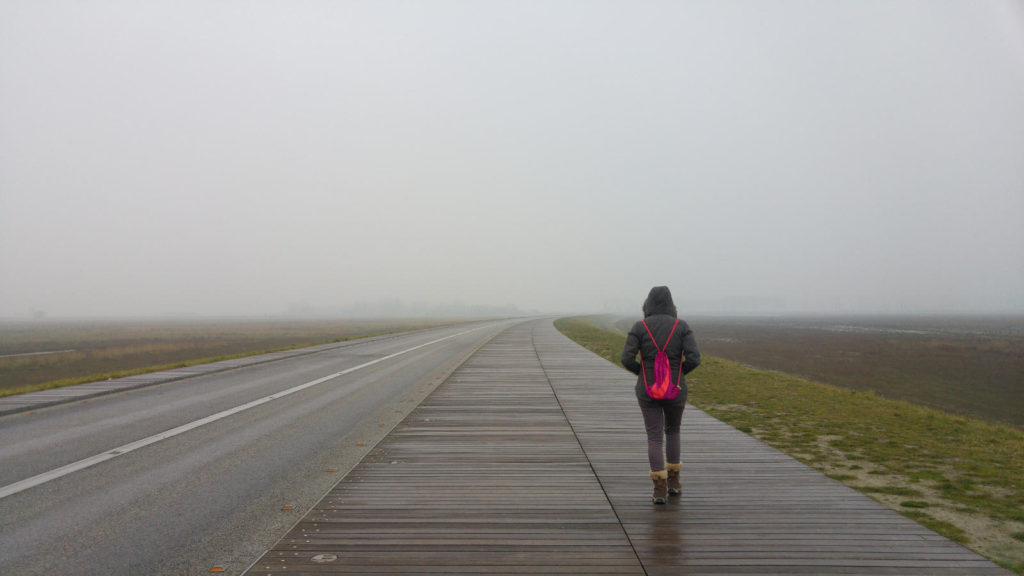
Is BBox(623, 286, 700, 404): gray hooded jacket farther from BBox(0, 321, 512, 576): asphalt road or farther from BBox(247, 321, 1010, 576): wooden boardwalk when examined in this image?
BBox(0, 321, 512, 576): asphalt road

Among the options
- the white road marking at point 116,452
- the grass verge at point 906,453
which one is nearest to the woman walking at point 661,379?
the grass verge at point 906,453

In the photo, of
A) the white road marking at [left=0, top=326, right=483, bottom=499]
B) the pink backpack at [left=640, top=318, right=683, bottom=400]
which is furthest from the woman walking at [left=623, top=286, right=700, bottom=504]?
the white road marking at [left=0, top=326, right=483, bottom=499]

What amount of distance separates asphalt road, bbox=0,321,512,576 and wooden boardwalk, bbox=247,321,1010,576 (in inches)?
28.3

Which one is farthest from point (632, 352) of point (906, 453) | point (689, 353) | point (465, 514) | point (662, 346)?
point (906, 453)

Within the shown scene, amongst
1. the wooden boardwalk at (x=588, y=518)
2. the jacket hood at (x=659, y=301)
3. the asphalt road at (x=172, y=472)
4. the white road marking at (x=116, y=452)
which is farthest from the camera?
the white road marking at (x=116, y=452)

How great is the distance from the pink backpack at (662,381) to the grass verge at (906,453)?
260 cm

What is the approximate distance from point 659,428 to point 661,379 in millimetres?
490

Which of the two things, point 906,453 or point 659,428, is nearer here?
point 659,428

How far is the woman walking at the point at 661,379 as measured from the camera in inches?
185

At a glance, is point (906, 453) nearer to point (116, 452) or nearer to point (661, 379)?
point (661, 379)

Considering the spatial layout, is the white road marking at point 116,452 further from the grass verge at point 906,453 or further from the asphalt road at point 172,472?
the grass verge at point 906,453

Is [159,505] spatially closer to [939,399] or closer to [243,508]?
[243,508]

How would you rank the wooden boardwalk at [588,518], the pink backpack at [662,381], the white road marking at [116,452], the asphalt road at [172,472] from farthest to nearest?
the white road marking at [116,452] → the pink backpack at [662,381] → the asphalt road at [172,472] → the wooden boardwalk at [588,518]

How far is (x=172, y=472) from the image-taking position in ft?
20.4
